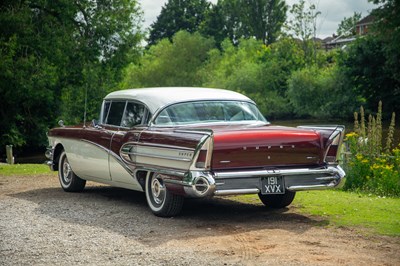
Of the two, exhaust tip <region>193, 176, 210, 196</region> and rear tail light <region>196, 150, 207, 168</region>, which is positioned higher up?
rear tail light <region>196, 150, 207, 168</region>

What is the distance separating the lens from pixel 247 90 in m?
75.7

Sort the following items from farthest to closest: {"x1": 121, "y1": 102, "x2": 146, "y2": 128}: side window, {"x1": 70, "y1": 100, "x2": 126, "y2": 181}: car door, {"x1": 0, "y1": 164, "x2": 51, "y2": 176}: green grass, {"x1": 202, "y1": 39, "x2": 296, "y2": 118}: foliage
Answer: {"x1": 202, "y1": 39, "x2": 296, "y2": 118}: foliage → {"x1": 0, "y1": 164, "x2": 51, "y2": 176}: green grass → {"x1": 70, "y1": 100, "x2": 126, "y2": 181}: car door → {"x1": 121, "y1": 102, "x2": 146, "y2": 128}: side window

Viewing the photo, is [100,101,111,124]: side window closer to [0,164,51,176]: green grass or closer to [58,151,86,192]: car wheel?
[58,151,86,192]: car wheel

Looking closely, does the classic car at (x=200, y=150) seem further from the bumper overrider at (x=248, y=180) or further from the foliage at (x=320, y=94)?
the foliage at (x=320, y=94)

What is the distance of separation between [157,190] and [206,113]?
132 cm

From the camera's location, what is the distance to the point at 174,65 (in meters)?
91.6

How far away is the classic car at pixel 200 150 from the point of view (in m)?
9.71

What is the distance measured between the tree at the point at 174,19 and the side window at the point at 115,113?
100 m

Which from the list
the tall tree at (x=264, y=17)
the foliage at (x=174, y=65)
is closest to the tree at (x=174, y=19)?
the tall tree at (x=264, y=17)

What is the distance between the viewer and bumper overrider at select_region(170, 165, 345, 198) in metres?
9.55

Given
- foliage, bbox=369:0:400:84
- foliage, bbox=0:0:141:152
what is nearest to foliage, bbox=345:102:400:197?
foliage, bbox=0:0:141:152

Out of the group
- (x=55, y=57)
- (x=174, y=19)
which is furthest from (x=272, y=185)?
(x=174, y=19)

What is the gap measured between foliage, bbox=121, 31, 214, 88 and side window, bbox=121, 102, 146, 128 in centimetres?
7505

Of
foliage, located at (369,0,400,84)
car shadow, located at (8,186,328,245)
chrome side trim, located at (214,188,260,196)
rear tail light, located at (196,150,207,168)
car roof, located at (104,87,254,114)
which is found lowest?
car shadow, located at (8,186,328,245)
